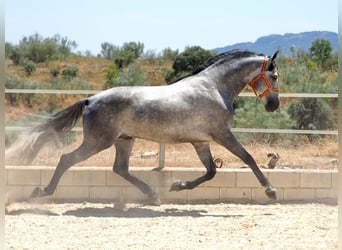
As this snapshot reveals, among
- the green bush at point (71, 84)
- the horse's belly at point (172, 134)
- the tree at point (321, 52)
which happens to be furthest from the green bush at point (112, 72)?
the horse's belly at point (172, 134)

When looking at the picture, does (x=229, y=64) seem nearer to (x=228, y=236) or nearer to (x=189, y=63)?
(x=228, y=236)

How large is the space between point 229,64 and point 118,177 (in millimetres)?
1965

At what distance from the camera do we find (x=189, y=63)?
2830 centimetres

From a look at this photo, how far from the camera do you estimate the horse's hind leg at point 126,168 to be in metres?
7.27

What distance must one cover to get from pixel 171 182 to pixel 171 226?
1823 millimetres

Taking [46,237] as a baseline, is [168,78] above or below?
above

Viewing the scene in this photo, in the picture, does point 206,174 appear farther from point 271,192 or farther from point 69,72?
point 69,72

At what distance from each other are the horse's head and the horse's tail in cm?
205

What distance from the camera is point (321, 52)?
25.5 meters

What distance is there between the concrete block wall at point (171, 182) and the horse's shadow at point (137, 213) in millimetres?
532

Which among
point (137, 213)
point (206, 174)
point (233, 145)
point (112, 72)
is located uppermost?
point (112, 72)

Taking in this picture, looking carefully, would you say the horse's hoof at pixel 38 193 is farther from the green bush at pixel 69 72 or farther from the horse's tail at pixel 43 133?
the green bush at pixel 69 72

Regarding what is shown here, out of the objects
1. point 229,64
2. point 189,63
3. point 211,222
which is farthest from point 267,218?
point 189,63

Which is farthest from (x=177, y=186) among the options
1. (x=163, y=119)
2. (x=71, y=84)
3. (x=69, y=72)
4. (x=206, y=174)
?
(x=69, y=72)
